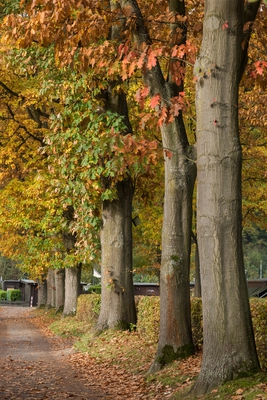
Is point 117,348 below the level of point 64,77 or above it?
below

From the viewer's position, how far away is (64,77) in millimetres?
17578

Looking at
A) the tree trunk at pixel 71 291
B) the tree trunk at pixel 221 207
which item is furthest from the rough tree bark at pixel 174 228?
the tree trunk at pixel 71 291

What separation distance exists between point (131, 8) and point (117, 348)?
787 centimetres

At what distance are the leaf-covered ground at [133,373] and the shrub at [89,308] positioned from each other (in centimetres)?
538

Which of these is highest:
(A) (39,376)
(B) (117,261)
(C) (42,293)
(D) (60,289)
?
(B) (117,261)

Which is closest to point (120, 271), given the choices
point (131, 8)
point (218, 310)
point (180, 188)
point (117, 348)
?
point (117, 348)

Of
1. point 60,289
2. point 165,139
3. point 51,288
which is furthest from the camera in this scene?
point 51,288

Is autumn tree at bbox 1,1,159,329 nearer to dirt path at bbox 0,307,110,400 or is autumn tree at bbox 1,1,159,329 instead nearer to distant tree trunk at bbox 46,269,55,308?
dirt path at bbox 0,307,110,400

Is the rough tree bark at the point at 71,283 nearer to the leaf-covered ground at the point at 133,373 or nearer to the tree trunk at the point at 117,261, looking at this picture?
the tree trunk at the point at 117,261

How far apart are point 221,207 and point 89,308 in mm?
16501

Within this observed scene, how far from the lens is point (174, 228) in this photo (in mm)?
12945

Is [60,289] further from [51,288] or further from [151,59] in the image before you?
[151,59]

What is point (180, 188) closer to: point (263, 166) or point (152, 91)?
point (152, 91)

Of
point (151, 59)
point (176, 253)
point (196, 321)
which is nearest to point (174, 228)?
point (176, 253)
